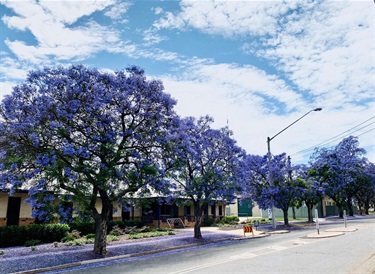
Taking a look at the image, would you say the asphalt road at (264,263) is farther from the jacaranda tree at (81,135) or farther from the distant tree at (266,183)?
the distant tree at (266,183)

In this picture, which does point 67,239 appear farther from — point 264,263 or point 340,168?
point 340,168

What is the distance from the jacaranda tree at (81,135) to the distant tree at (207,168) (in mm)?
5763

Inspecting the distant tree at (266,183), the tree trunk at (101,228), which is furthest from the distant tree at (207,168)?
the distant tree at (266,183)

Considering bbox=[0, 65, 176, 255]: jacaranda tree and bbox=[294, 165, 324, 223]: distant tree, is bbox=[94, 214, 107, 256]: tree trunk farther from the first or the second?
bbox=[294, 165, 324, 223]: distant tree

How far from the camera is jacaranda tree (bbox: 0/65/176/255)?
13.8 metres

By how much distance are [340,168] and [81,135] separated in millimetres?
39292

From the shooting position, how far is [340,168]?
146 ft

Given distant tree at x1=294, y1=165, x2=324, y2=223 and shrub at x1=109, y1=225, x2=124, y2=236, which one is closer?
shrub at x1=109, y1=225, x2=124, y2=236

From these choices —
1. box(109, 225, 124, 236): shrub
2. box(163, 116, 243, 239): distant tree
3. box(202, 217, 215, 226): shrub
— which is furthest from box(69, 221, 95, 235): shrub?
box(202, 217, 215, 226): shrub

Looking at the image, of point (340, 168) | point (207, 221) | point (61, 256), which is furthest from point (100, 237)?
point (340, 168)

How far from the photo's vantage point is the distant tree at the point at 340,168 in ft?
147

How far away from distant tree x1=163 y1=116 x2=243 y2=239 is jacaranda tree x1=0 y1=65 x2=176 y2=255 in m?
5.76

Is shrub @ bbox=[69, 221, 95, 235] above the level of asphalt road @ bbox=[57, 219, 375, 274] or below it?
above

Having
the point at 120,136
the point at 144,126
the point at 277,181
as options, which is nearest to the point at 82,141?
the point at 120,136
